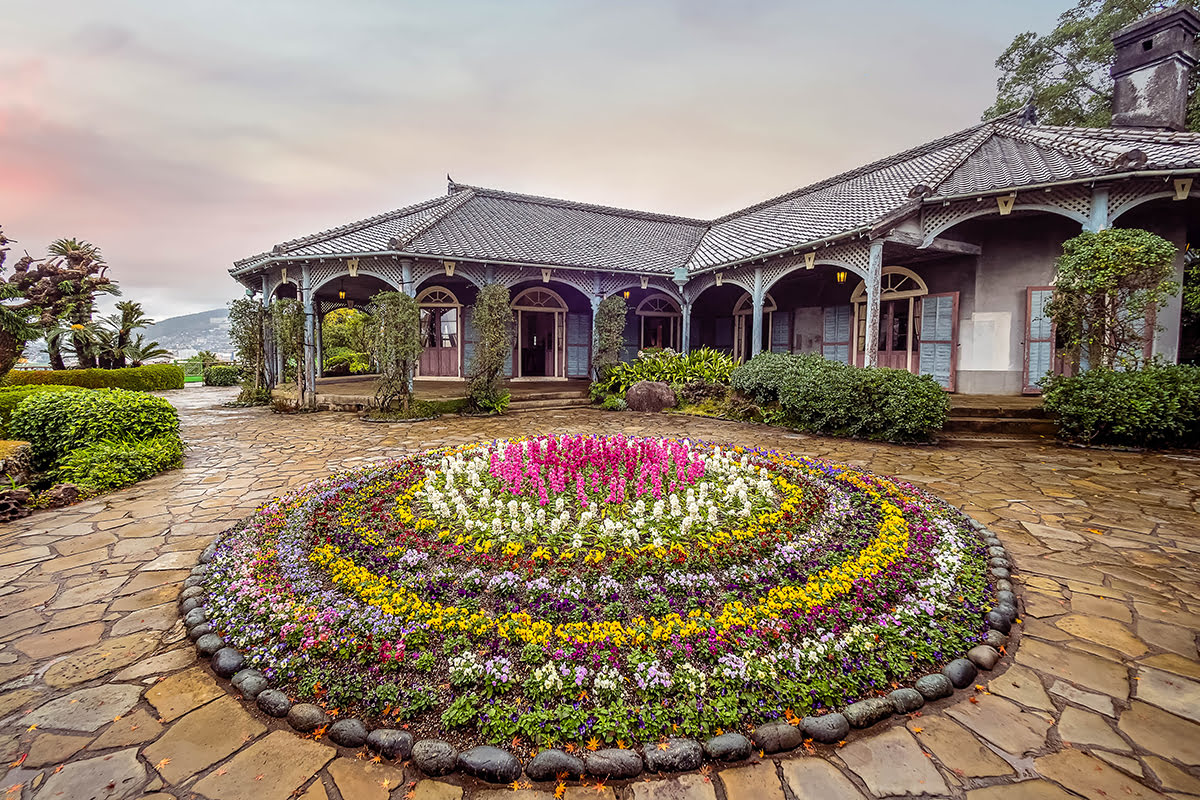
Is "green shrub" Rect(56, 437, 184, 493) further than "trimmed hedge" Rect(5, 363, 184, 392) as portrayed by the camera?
No

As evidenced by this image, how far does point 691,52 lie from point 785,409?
810cm

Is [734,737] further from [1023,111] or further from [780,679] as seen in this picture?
[1023,111]

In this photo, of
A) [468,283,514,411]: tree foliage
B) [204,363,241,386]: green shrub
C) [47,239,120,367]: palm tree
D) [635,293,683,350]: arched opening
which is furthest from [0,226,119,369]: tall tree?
[635,293,683,350]: arched opening

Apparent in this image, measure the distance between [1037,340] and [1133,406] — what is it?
3443 millimetres

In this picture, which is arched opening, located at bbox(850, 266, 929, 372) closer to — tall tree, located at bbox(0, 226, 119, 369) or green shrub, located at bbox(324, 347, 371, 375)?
green shrub, located at bbox(324, 347, 371, 375)

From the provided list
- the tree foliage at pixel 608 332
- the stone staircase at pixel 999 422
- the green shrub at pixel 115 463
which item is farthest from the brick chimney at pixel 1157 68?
the green shrub at pixel 115 463

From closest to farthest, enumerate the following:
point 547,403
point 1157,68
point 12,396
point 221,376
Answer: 1. point 12,396
2. point 1157,68
3. point 547,403
4. point 221,376

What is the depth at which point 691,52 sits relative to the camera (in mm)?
10961

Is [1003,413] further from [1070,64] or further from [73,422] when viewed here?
[1070,64]

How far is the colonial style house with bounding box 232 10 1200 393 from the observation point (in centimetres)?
886

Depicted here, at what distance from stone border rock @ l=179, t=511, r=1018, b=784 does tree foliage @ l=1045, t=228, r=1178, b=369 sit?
25.1 feet

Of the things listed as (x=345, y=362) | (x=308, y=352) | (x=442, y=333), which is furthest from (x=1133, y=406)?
(x=345, y=362)

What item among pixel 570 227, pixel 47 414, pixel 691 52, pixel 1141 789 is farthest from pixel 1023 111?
pixel 47 414

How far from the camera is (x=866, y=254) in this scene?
9.68 metres
